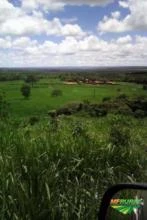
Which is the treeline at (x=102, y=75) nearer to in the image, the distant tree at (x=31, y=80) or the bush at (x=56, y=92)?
the distant tree at (x=31, y=80)

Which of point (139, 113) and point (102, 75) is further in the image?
point (102, 75)

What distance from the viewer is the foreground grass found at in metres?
3.20

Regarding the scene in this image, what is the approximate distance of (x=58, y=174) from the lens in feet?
12.7

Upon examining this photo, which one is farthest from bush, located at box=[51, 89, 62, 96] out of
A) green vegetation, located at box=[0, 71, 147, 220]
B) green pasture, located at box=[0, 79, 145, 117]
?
green vegetation, located at box=[0, 71, 147, 220]

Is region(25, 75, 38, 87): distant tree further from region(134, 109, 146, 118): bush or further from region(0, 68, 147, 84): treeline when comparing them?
region(134, 109, 146, 118): bush

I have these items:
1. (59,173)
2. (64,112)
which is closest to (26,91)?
(64,112)

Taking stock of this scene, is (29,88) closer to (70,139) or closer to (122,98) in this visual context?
(122,98)

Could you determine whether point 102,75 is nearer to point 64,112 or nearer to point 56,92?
point 64,112

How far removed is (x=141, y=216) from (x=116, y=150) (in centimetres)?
414

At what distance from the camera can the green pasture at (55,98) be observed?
123ft

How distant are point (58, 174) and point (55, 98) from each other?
36.7 meters

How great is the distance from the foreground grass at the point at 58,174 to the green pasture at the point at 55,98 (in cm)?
3139

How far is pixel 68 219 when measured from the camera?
3213 mm

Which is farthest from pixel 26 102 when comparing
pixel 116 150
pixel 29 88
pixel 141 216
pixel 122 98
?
pixel 141 216
